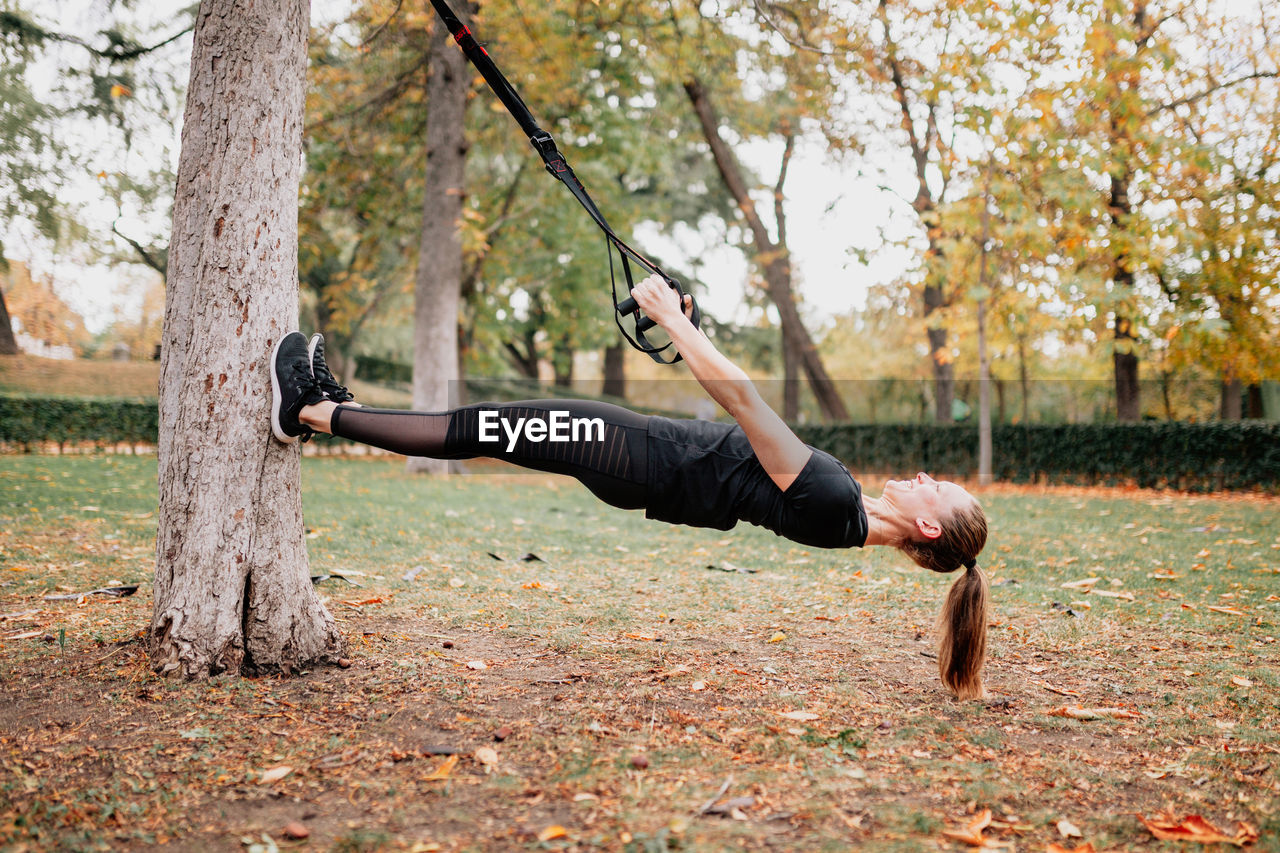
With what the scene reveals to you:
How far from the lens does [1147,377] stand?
21.2 meters

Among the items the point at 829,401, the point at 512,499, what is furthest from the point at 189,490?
the point at 829,401

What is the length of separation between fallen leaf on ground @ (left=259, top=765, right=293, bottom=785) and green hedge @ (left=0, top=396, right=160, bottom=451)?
47.4ft

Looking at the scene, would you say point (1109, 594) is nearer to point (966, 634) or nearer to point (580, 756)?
point (966, 634)

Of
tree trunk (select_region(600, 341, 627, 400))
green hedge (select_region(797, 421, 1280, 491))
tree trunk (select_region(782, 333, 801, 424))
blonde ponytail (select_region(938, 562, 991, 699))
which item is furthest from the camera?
tree trunk (select_region(600, 341, 627, 400))

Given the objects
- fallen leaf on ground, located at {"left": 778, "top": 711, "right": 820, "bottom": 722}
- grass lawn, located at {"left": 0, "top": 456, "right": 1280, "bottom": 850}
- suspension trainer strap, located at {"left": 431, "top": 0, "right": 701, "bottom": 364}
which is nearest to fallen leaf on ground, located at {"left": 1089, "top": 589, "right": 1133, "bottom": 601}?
grass lawn, located at {"left": 0, "top": 456, "right": 1280, "bottom": 850}

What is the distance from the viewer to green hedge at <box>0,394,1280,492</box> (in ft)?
41.1

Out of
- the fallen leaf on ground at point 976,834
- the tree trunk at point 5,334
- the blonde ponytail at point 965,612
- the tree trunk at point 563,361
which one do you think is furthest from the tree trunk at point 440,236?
the tree trunk at point 5,334

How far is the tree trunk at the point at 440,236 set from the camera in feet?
41.0

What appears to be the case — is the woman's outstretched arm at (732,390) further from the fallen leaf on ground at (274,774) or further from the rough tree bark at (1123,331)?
the rough tree bark at (1123,331)

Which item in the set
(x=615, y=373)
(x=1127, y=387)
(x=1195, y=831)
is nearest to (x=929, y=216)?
(x=1127, y=387)

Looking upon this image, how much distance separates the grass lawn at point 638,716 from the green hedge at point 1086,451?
775 cm

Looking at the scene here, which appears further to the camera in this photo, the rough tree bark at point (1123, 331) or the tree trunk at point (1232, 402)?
the tree trunk at point (1232, 402)

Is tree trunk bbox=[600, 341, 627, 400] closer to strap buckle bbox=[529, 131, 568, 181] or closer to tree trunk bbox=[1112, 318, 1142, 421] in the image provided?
tree trunk bbox=[1112, 318, 1142, 421]

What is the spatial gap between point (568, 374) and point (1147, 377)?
1666cm
